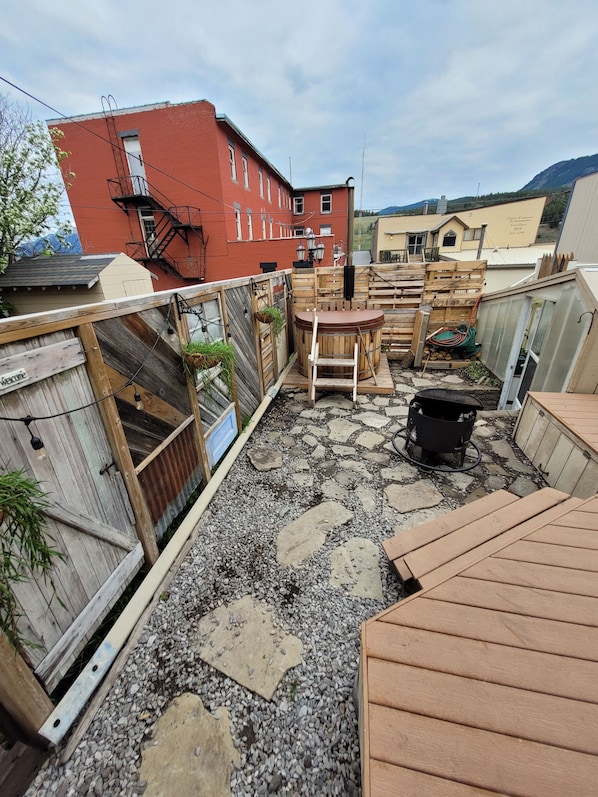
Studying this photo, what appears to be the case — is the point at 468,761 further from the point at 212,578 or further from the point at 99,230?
the point at 99,230

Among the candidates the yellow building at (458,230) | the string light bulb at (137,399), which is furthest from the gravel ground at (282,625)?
the yellow building at (458,230)

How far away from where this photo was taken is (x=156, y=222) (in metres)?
15.9

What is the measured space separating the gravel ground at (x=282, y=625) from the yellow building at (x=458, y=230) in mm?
25694

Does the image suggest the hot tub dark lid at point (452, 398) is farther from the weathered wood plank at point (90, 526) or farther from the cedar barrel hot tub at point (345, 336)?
the weathered wood plank at point (90, 526)

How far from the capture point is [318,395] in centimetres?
645

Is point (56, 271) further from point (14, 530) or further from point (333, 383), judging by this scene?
point (14, 530)

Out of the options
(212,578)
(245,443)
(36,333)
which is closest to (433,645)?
(212,578)

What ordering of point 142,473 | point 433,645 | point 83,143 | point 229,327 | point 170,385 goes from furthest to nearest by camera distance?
point 83,143 → point 229,327 → point 170,385 → point 142,473 → point 433,645

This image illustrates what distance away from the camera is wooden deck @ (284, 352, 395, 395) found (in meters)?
6.26

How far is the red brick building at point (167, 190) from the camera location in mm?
14031

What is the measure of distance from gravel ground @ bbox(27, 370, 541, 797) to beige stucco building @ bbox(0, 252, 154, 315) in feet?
26.2

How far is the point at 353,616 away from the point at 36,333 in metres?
2.87

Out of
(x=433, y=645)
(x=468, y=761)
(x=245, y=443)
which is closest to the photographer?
(x=468, y=761)

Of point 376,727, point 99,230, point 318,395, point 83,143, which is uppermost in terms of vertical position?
point 83,143
